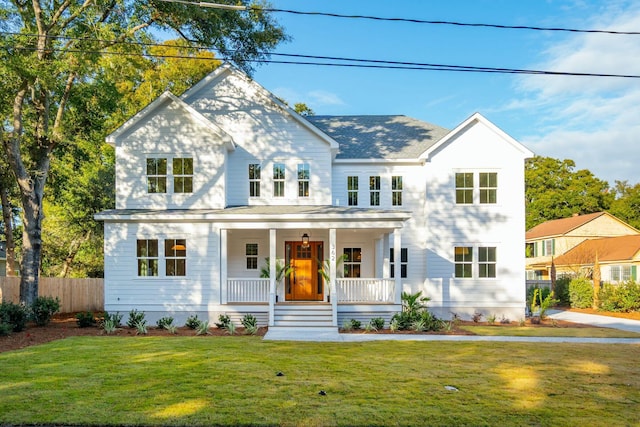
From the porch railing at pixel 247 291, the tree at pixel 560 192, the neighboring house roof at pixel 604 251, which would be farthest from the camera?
the tree at pixel 560 192

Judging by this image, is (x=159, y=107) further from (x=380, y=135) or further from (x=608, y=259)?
(x=608, y=259)

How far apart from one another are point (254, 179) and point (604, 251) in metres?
27.5

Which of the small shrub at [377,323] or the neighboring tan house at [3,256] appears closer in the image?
the small shrub at [377,323]

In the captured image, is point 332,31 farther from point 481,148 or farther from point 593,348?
point 593,348

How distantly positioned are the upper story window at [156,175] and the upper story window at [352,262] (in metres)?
7.62

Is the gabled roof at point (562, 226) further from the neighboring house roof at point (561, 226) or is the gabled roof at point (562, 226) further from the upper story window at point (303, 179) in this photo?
the upper story window at point (303, 179)

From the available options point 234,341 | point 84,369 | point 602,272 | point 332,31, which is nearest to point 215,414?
point 84,369

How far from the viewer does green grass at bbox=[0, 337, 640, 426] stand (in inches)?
256

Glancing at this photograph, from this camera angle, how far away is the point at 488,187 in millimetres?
18688

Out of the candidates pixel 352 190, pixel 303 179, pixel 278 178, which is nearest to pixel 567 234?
pixel 352 190

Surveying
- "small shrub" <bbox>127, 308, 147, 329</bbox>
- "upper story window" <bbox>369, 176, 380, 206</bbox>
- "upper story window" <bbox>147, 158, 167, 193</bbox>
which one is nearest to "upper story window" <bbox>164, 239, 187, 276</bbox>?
"small shrub" <bbox>127, 308, 147, 329</bbox>

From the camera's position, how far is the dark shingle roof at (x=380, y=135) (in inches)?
775

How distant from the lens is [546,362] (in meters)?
10.1

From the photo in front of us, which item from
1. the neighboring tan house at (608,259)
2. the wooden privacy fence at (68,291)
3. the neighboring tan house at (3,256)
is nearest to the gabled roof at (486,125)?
the neighboring tan house at (608,259)
